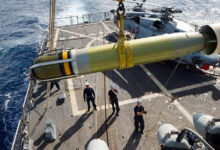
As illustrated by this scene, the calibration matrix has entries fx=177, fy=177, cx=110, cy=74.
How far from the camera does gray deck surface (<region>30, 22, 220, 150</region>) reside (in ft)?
31.9

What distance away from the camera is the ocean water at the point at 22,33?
1802 centimetres

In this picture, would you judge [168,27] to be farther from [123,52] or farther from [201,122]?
[123,52]

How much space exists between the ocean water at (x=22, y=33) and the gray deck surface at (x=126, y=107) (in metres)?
6.42

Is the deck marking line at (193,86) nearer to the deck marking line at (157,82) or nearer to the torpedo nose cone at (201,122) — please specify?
the deck marking line at (157,82)

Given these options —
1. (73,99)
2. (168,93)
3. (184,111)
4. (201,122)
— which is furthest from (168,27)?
(201,122)

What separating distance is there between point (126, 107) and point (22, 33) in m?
30.7

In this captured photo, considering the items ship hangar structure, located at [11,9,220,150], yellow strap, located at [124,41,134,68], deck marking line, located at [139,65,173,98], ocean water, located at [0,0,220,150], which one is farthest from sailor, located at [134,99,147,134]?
ocean water, located at [0,0,220,150]

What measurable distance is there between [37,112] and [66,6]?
42900mm

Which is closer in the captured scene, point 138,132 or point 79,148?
point 79,148

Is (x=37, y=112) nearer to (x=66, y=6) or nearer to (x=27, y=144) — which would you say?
(x=27, y=144)

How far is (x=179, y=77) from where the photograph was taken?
14.9 metres

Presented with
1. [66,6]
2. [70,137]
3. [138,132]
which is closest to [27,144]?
[70,137]

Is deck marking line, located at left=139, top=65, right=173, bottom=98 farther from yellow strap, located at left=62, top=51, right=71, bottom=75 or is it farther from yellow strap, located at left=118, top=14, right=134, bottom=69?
yellow strap, located at left=62, top=51, right=71, bottom=75

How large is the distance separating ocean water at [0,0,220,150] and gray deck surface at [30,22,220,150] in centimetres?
642
